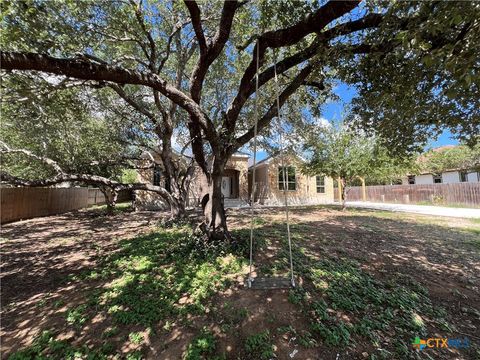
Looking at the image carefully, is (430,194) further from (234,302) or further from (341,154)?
(234,302)

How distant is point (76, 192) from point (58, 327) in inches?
619

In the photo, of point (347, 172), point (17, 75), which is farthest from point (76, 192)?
point (347, 172)

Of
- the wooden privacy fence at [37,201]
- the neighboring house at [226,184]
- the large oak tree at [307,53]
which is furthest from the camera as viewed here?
the neighboring house at [226,184]

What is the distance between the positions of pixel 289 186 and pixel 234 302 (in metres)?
16.1

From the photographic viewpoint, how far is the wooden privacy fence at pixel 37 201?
10.4 m

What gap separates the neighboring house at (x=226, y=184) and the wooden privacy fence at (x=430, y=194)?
866 cm

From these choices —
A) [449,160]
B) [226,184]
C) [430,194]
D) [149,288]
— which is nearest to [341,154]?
[226,184]

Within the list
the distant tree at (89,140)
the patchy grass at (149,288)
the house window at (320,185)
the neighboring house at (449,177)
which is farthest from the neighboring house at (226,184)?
the neighboring house at (449,177)

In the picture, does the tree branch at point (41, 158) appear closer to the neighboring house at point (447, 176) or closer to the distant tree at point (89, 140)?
the distant tree at point (89, 140)

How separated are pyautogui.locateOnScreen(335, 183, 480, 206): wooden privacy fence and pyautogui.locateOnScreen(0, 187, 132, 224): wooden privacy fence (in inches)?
800

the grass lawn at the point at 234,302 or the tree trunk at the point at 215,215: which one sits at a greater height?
the tree trunk at the point at 215,215

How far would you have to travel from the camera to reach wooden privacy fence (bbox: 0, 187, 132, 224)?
34.1 feet

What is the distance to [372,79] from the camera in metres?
4.27

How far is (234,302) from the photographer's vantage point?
11.2ft
